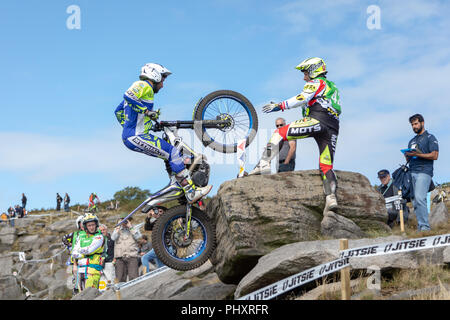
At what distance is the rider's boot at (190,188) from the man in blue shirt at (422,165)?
4.25 metres

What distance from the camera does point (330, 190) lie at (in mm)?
9492

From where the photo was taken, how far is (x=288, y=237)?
29.7 ft

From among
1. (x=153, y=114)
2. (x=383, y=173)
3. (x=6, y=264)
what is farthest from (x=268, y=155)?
(x=6, y=264)

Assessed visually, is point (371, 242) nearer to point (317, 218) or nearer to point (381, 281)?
point (381, 281)

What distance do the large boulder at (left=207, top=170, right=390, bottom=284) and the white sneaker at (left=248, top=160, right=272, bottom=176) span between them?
21 cm

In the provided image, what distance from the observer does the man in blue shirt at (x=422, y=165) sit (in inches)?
386

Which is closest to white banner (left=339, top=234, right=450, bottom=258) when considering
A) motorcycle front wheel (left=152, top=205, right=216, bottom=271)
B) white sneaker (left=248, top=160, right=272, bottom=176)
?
motorcycle front wheel (left=152, top=205, right=216, bottom=271)

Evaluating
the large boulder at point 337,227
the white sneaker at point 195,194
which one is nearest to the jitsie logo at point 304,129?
the large boulder at point 337,227

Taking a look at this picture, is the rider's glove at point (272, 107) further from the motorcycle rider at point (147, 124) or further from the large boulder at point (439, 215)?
the large boulder at point (439, 215)

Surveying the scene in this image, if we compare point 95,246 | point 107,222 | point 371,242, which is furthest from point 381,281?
point 107,222

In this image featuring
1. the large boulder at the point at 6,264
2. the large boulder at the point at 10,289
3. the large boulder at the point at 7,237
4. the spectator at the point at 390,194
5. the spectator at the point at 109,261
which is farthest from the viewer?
the large boulder at the point at 7,237

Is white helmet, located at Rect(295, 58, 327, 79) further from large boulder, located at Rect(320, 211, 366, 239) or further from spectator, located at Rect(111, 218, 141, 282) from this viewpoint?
spectator, located at Rect(111, 218, 141, 282)
